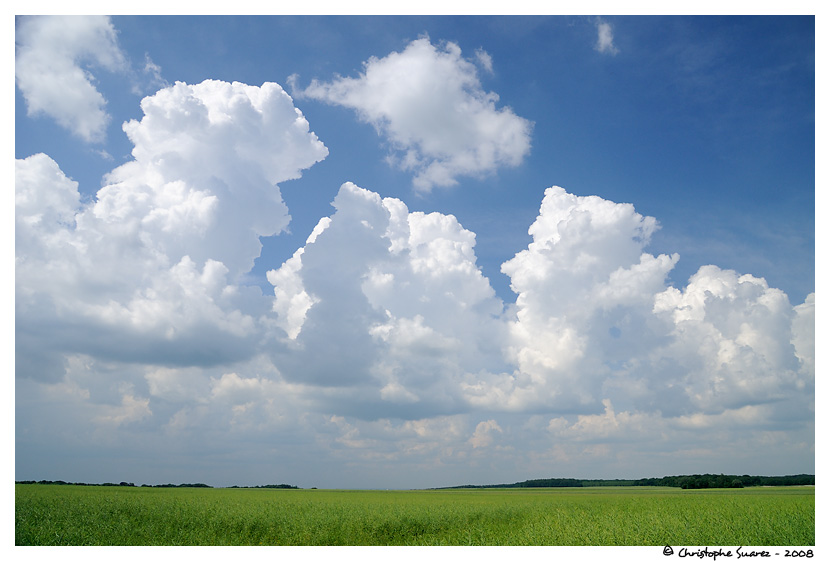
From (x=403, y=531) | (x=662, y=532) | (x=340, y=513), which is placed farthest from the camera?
(x=340, y=513)

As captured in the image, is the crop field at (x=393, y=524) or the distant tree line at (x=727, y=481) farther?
the distant tree line at (x=727, y=481)

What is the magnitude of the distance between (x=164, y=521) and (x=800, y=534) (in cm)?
4212

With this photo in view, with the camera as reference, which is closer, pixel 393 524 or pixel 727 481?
pixel 393 524

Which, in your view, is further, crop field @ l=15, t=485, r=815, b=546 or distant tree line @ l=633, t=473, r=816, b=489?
distant tree line @ l=633, t=473, r=816, b=489

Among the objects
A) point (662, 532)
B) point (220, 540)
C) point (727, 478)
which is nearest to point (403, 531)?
point (220, 540)

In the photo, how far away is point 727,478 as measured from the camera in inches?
3433

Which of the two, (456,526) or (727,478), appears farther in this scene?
(727,478)
